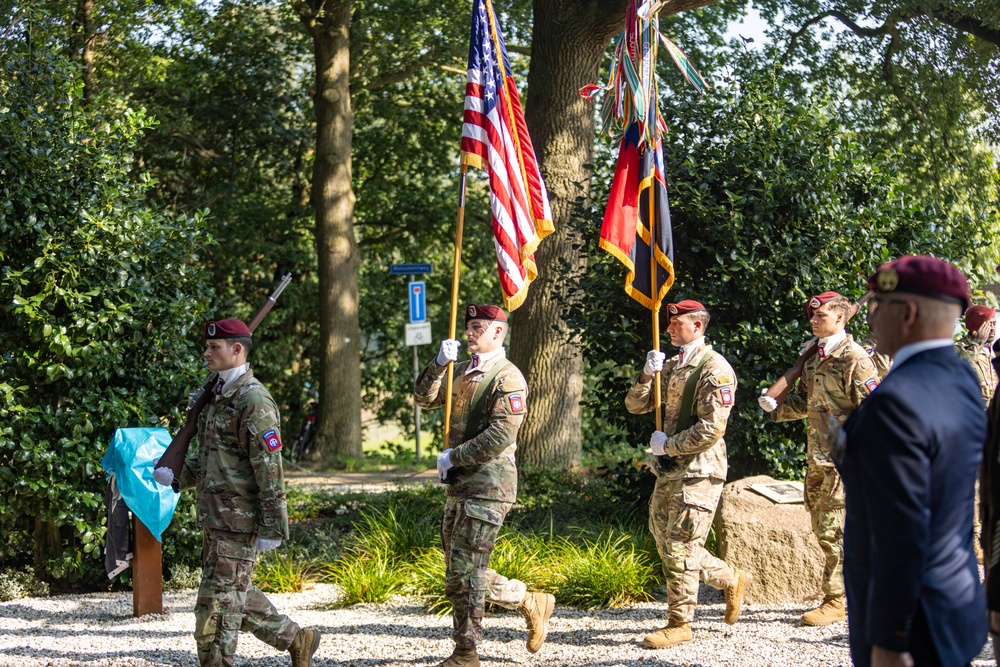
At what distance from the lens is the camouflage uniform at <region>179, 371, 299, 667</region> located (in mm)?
5512

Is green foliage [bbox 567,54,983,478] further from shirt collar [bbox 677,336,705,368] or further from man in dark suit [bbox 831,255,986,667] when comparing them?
man in dark suit [bbox 831,255,986,667]

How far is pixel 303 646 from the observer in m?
5.94

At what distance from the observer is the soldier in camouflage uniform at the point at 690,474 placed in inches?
260

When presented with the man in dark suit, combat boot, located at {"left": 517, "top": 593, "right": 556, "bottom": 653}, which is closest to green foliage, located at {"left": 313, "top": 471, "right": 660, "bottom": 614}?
combat boot, located at {"left": 517, "top": 593, "right": 556, "bottom": 653}

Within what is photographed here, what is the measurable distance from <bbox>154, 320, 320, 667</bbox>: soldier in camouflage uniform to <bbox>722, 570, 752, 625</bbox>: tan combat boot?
9.45 feet

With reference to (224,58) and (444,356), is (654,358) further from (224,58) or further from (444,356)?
(224,58)

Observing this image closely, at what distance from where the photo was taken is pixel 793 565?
25.1 ft

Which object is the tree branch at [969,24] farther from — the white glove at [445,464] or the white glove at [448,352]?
the white glove at [445,464]

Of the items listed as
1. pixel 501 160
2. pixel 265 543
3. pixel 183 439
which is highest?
pixel 501 160

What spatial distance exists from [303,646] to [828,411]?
367 cm

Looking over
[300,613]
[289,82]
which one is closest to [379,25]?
[289,82]

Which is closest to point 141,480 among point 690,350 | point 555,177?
point 690,350

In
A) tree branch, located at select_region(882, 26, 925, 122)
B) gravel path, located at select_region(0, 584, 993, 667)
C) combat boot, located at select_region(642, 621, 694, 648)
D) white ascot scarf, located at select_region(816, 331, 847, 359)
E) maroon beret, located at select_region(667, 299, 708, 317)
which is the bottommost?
gravel path, located at select_region(0, 584, 993, 667)

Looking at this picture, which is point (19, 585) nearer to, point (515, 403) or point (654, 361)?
point (515, 403)
